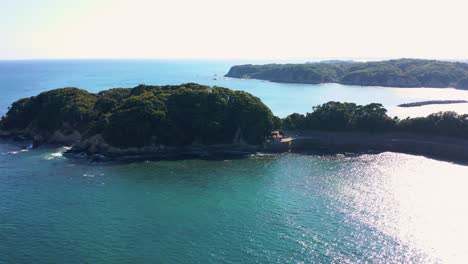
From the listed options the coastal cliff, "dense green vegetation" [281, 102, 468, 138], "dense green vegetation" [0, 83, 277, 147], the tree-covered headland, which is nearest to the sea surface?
the coastal cliff

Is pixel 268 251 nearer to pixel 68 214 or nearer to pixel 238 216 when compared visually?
pixel 238 216

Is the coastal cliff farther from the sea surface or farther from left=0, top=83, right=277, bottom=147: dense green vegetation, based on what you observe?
the sea surface

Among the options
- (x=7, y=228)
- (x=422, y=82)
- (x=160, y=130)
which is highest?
(x=422, y=82)

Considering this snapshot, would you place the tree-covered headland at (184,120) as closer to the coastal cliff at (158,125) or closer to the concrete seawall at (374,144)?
the coastal cliff at (158,125)

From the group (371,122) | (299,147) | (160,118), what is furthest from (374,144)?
(160,118)

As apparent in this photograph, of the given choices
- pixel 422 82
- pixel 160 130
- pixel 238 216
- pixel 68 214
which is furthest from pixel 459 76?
pixel 68 214
